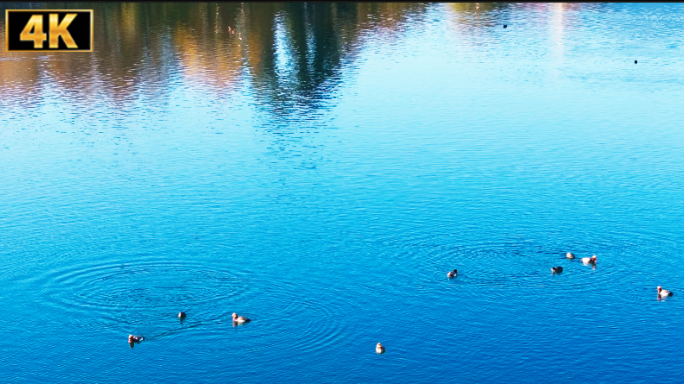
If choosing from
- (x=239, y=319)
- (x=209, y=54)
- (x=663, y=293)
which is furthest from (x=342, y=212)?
(x=209, y=54)

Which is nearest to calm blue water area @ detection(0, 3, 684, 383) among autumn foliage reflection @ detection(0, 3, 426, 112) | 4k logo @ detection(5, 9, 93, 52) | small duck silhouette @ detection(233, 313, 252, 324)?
small duck silhouette @ detection(233, 313, 252, 324)

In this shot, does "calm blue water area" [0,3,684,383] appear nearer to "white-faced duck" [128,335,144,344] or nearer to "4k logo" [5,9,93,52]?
"white-faced duck" [128,335,144,344]

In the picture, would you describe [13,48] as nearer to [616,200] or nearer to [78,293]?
[78,293]

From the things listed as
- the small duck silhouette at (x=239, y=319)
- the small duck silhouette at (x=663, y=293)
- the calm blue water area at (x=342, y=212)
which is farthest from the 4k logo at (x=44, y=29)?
the small duck silhouette at (x=663, y=293)

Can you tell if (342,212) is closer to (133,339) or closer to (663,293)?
(133,339)

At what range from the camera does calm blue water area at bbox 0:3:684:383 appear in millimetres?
48438

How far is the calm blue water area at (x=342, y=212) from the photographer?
48.4 m

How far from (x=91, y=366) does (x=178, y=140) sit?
38470 mm

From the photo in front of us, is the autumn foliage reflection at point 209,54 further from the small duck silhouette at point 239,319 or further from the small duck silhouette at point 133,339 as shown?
the small duck silhouette at point 133,339

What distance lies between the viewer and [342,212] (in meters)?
65.6

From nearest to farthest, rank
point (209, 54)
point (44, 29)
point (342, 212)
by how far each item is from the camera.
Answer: point (342, 212) < point (44, 29) < point (209, 54)

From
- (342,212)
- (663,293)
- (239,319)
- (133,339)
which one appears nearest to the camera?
(133,339)

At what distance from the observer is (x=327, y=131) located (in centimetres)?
8462

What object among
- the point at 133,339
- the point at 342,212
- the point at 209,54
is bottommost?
the point at 133,339
